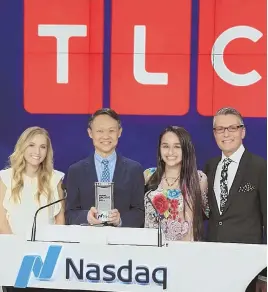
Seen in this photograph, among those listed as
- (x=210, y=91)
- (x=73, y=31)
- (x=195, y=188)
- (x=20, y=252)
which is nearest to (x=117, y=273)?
(x=20, y=252)

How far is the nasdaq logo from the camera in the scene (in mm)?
2748

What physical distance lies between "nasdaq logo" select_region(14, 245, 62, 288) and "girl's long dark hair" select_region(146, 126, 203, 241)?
1.07 metres

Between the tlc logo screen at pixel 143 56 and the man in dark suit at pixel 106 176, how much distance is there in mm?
140

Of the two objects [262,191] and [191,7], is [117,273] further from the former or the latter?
[191,7]

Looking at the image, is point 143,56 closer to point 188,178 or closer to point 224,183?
point 188,178

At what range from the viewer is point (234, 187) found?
3611 millimetres

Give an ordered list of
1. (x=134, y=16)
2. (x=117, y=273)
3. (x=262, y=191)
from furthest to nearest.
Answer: (x=134, y=16) < (x=262, y=191) < (x=117, y=273)

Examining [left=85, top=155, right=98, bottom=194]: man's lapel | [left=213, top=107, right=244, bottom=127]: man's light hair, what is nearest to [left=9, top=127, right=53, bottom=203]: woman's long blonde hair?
[left=85, top=155, right=98, bottom=194]: man's lapel

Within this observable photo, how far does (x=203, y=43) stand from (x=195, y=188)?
0.93m

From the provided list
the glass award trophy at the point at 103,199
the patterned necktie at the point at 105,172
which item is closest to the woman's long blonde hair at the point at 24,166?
the patterned necktie at the point at 105,172

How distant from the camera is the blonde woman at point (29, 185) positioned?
370 centimetres

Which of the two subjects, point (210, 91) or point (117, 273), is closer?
point (117, 273)

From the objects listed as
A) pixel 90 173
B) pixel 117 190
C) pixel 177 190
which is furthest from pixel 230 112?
pixel 90 173

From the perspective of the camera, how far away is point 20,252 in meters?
2.78
